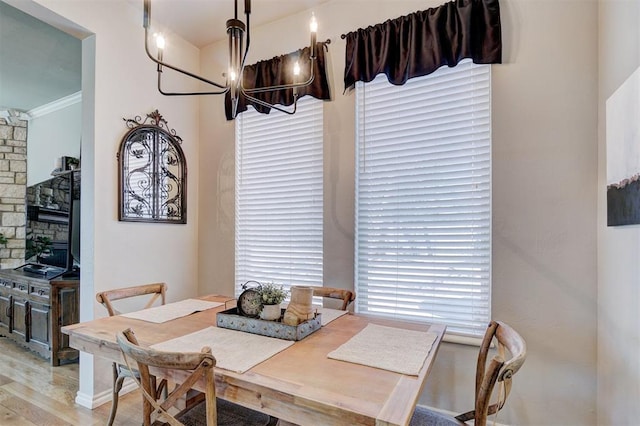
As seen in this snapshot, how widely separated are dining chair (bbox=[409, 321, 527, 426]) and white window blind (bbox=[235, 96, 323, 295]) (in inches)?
53.4

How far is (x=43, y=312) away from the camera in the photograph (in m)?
3.17

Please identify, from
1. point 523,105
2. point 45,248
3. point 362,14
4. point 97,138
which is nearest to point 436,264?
point 523,105

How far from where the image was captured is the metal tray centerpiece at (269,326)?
4.86 ft

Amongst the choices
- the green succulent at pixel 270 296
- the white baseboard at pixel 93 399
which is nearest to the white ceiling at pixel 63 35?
the green succulent at pixel 270 296

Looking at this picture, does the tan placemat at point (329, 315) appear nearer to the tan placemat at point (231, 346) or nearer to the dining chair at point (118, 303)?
the tan placemat at point (231, 346)

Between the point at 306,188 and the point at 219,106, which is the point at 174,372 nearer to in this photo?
the point at 306,188

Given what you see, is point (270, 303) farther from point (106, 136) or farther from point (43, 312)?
point (43, 312)

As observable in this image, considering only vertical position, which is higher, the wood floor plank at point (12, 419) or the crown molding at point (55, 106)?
the crown molding at point (55, 106)

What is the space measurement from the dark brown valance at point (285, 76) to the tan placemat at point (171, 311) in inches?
63.6

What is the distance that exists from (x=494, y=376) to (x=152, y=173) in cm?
279

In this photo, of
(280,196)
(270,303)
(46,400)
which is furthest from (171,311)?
(46,400)

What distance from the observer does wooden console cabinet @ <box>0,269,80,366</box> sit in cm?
307

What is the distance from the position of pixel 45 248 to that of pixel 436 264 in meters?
4.55

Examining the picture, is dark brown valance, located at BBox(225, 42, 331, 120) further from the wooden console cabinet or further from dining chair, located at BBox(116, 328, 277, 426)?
the wooden console cabinet
